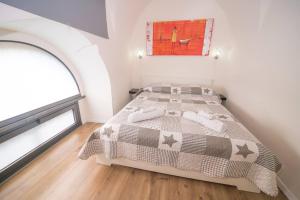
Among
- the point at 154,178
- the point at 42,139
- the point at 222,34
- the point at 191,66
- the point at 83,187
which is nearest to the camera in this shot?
the point at 83,187

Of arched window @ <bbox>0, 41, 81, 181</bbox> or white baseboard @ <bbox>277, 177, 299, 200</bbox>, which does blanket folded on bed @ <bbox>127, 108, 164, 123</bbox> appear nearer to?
arched window @ <bbox>0, 41, 81, 181</bbox>

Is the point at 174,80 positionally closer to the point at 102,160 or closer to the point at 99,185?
the point at 102,160

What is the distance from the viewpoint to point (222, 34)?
2754 millimetres

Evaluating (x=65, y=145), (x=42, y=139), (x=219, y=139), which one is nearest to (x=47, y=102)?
(x=42, y=139)

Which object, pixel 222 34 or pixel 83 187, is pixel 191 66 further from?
pixel 83 187

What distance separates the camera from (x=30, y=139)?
178 centimetres

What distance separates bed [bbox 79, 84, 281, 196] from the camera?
119cm

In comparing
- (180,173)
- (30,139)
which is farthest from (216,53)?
(30,139)

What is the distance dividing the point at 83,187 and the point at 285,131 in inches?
92.7

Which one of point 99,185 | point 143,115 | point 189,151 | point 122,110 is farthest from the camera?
point 122,110

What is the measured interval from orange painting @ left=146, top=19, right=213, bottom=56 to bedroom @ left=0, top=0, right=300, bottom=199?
0.66 feet

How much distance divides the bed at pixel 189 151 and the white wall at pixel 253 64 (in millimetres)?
449

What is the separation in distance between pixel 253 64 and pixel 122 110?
221cm

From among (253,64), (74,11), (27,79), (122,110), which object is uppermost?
(74,11)
